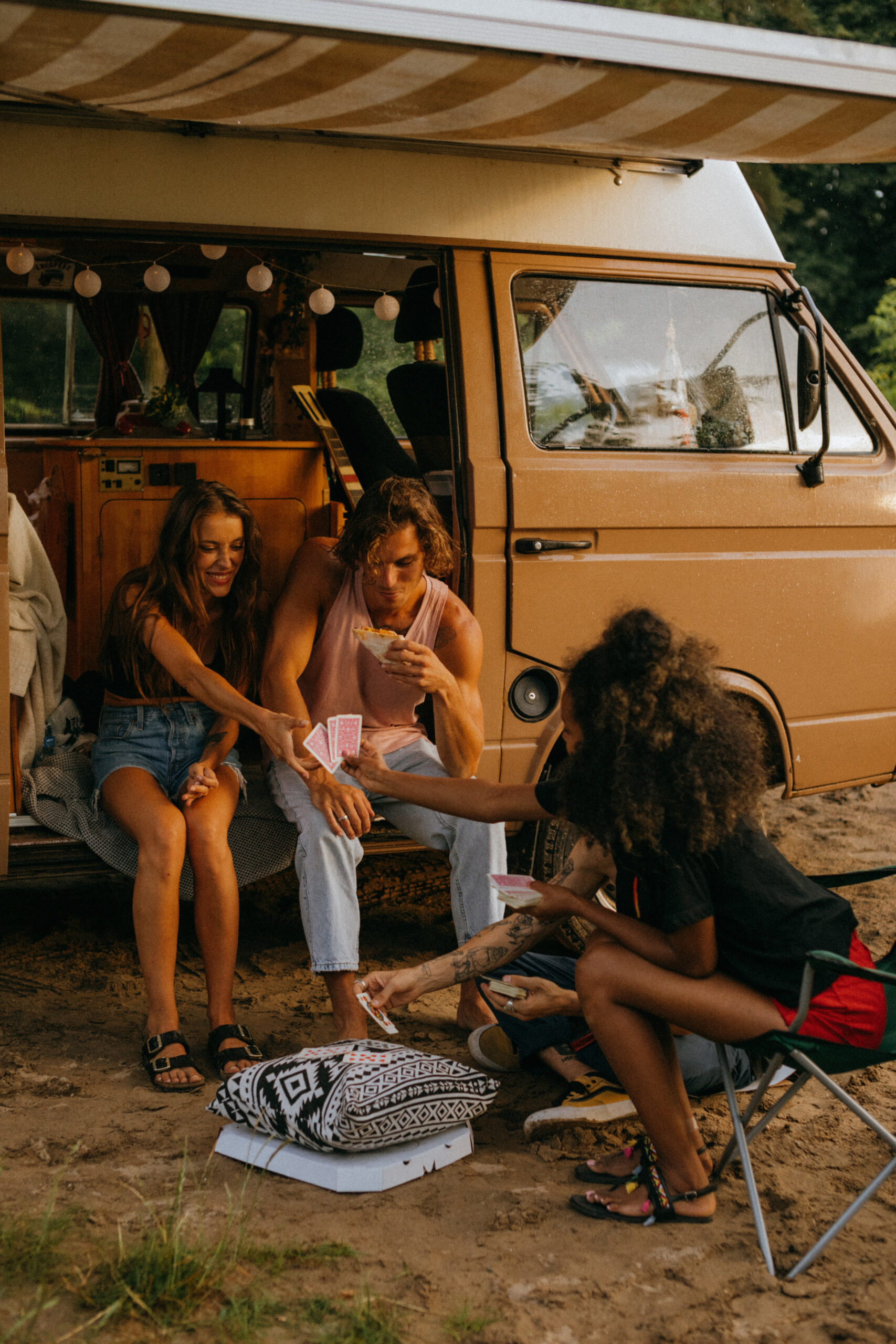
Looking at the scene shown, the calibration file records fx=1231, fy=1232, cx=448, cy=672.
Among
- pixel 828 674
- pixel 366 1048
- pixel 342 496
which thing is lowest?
pixel 366 1048

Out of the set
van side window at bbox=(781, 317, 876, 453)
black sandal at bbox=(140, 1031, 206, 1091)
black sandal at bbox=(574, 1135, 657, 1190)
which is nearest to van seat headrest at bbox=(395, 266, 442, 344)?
van side window at bbox=(781, 317, 876, 453)

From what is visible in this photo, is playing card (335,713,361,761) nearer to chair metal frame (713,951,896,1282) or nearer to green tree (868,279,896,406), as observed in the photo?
chair metal frame (713,951,896,1282)

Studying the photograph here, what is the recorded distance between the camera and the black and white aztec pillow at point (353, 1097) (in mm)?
2697

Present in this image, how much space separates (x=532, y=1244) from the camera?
253 centimetres

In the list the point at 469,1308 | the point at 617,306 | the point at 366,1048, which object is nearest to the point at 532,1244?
the point at 469,1308

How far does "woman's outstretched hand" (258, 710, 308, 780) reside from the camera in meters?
3.45

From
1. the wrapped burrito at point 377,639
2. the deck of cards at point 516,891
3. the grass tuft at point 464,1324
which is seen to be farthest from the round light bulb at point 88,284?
the grass tuft at point 464,1324

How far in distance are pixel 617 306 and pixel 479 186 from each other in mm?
589

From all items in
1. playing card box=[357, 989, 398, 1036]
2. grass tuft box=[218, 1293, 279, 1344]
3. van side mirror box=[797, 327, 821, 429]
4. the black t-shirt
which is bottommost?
grass tuft box=[218, 1293, 279, 1344]

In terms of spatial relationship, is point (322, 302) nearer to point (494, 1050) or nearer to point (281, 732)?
point (281, 732)

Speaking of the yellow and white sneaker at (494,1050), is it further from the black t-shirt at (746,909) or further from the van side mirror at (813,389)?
the van side mirror at (813,389)

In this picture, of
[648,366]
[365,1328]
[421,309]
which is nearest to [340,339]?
[421,309]

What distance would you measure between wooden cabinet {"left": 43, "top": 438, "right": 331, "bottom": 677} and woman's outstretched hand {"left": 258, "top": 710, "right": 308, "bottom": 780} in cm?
110

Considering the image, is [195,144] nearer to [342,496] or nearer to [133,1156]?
[342,496]
